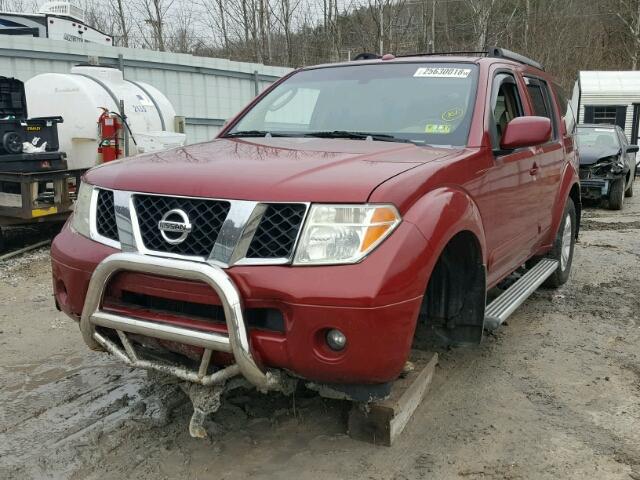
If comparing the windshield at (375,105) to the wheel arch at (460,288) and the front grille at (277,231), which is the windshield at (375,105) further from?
the front grille at (277,231)

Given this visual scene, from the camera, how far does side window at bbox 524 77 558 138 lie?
15.4 feet

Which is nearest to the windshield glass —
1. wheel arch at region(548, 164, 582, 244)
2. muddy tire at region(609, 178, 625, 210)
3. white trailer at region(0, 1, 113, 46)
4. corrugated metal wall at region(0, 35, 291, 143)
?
muddy tire at region(609, 178, 625, 210)

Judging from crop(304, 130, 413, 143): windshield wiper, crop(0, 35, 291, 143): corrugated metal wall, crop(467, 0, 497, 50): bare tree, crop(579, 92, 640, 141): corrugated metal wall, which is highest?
crop(467, 0, 497, 50): bare tree

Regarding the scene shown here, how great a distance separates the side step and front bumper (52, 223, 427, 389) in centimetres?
118

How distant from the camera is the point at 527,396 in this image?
355 centimetres

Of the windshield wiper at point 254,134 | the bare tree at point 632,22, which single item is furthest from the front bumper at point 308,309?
the bare tree at point 632,22

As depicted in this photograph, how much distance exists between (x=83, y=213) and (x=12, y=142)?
16.9ft

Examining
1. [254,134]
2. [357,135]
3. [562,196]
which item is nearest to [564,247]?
[562,196]

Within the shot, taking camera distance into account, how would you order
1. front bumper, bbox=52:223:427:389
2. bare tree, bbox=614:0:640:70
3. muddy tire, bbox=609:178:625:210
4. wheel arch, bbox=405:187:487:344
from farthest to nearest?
bare tree, bbox=614:0:640:70, muddy tire, bbox=609:178:625:210, wheel arch, bbox=405:187:487:344, front bumper, bbox=52:223:427:389

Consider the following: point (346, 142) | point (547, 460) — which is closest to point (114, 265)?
point (346, 142)

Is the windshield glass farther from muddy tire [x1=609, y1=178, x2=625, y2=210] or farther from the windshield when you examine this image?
the windshield

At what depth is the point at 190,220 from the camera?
8.31 ft

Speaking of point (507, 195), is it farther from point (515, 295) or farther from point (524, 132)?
point (515, 295)

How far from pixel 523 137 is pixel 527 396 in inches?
59.6
